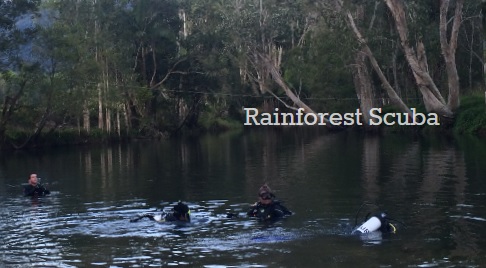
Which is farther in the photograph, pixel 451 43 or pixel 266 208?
pixel 451 43

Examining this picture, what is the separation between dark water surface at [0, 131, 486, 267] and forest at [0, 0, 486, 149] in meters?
Result: 17.7

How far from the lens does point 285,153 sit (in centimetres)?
5706

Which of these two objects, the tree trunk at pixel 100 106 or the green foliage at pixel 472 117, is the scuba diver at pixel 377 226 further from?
the tree trunk at pixel 100 106

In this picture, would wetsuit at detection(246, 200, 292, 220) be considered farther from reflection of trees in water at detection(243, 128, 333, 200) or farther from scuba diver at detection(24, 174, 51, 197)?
scuba diver at detection(24, 174, 51, 197)

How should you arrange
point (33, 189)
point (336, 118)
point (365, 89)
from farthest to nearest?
point (336, 118) → point (365, 89) → point (33, 189)

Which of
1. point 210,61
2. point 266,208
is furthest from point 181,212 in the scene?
point 210,61

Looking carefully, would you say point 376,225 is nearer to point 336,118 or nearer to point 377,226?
point 377,226

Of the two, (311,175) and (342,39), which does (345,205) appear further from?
(342,39)

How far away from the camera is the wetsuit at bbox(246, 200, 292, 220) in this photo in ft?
81.6

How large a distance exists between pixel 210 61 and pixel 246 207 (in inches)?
2560

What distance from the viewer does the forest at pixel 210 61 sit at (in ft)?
227

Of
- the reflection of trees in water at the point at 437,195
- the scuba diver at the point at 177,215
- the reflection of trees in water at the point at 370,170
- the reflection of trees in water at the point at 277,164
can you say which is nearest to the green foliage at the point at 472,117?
the reflection of trees in water at the point at 370,170

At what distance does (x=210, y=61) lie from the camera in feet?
303

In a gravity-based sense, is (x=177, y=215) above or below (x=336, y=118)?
below
